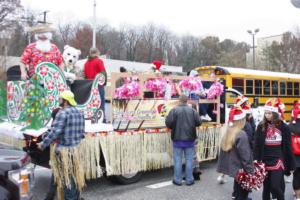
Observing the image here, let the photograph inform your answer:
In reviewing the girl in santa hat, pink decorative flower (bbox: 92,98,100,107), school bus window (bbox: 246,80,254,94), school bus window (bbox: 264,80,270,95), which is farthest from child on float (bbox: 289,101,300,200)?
school bus window (bbox: 264,80,270,95)

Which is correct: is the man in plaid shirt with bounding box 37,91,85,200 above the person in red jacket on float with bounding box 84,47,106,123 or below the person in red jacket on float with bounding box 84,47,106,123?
below

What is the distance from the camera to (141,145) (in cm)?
694

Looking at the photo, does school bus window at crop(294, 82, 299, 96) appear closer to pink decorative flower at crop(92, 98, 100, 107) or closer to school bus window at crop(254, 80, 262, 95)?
school bus window at crop(254, 80, 262, 95)

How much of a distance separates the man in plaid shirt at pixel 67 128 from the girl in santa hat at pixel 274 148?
98.2 inches

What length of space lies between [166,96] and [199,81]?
0.96 m

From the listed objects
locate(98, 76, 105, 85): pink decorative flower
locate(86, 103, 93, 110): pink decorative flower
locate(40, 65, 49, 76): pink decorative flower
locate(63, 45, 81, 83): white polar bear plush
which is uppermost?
locate(63, 45, 81, 83): white polar bear plush

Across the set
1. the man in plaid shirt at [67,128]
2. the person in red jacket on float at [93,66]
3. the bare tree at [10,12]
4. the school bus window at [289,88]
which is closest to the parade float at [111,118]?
the person in red jacket on float at [93,66]

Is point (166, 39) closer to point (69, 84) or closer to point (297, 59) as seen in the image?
point (297, 59)

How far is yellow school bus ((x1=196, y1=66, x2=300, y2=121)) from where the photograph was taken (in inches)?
661

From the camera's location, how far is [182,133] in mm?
6988

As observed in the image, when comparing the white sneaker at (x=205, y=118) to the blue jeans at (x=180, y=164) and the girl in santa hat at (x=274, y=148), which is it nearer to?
the blue jeans at (x=180, y=164)

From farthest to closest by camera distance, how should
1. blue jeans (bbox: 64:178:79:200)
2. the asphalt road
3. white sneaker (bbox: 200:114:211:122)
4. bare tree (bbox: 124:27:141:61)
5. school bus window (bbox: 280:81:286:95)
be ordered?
1. bare tree (bbox: 124:27:141:61)
2. school bus window (bbox: 280:81:286:95)
3. white sneaker (bbox: 200:114:211:122)
4. the asphalt road
5. blue jeans (bbox: 64:178:79:200)

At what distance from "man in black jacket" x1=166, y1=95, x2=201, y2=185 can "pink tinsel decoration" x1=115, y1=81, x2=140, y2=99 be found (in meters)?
0.80

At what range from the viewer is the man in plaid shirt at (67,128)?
201 inches
